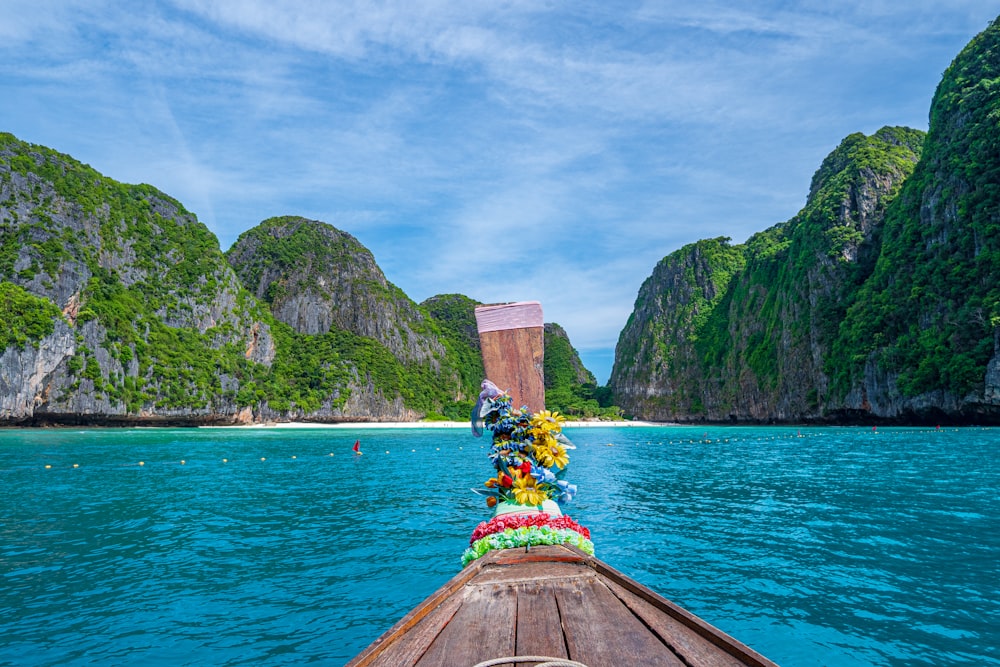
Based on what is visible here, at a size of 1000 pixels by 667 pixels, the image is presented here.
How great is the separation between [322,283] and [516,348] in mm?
160603

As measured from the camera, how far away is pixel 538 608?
4660 millimetres

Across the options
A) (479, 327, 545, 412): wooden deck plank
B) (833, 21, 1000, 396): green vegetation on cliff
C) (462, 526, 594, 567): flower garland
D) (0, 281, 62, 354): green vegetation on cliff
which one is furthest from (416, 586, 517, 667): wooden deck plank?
(0, 281, 62, 354): green vegetation on cliff

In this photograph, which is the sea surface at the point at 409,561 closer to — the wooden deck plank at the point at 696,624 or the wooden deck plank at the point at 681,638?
the wooden deck plank at the point at 696,624

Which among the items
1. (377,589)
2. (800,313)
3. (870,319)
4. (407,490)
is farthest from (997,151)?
(377,589)

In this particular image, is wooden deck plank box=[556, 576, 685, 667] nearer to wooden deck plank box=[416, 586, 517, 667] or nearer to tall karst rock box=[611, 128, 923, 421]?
wooden deck plank box=[416, 586, 517, 667]

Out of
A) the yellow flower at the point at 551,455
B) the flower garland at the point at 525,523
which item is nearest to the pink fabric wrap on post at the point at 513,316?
the yellow flower at the point at 551,455

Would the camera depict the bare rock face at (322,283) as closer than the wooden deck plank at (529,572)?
No

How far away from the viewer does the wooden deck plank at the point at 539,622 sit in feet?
12.1

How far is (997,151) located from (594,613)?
8948 cm

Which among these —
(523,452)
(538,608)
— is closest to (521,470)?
(523,452)

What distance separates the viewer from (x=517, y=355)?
10.5 meters

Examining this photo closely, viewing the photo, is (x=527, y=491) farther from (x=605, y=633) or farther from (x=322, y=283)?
(x=322, y=283)

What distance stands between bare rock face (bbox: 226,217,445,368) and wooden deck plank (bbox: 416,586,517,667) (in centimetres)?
15998

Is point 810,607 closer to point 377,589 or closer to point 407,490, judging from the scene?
point 377,589
